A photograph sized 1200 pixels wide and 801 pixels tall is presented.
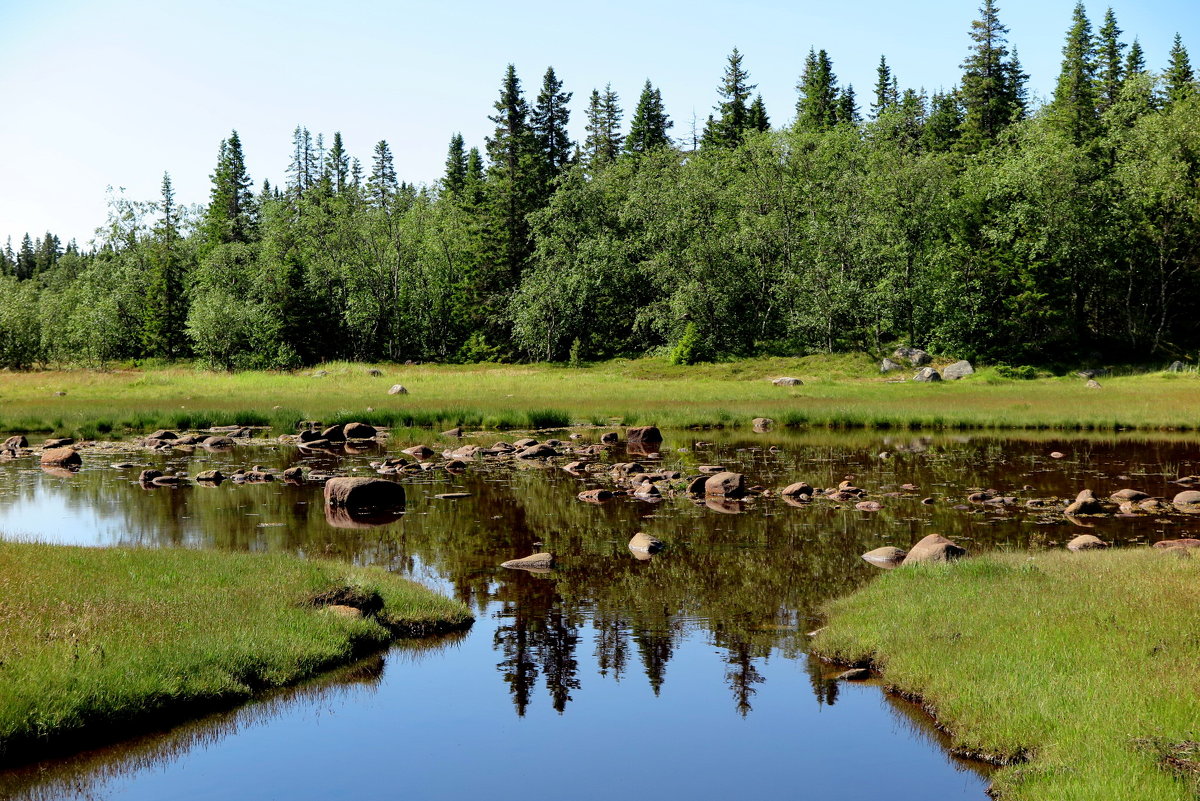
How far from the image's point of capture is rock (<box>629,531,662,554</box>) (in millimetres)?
19434

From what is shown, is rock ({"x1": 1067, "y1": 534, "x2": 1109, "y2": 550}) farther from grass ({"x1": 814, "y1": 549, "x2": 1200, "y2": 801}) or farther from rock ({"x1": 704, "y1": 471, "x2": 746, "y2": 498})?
rock ({"x1": 704, "y1": 471, "x2": 746, "y2": 498})

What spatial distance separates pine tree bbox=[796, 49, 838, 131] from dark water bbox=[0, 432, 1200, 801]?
8357 centimetres

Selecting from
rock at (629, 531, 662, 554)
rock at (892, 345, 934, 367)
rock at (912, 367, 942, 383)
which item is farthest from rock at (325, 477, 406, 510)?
rock at (892, 345, 934, 367)

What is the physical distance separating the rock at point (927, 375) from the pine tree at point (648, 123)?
4916cm

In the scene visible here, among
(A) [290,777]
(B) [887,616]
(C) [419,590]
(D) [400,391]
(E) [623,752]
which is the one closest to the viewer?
(A) [290,777]

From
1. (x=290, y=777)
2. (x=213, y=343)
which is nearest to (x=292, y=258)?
(x=213, y=343)

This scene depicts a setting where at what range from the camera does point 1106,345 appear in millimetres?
69500

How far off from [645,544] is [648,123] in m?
92.8

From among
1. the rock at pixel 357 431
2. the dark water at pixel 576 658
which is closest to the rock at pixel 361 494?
the dark water at pixel 576 658

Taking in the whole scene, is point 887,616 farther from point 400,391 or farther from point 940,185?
point 940,185

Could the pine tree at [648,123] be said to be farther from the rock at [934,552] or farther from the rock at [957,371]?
the rock at [934,552]

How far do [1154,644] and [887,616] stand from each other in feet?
11.4

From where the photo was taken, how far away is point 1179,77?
9162cm

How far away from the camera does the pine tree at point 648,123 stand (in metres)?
104
